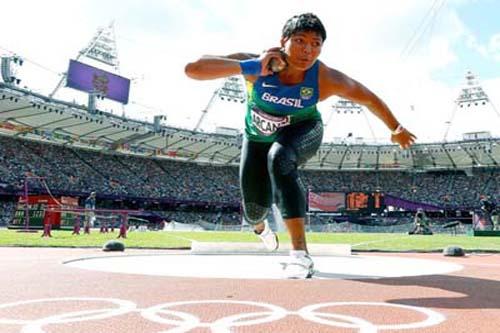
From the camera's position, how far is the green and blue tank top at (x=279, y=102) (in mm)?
4684

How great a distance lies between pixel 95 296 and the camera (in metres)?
3.31

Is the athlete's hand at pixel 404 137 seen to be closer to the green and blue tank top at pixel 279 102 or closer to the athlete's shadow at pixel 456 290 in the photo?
the green and blue tank top at pixel 279 102

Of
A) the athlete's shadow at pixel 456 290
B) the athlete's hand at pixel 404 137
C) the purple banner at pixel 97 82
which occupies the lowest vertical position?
the athlete's shadow at pixel 456 290

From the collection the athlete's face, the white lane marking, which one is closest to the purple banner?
the athlete's face

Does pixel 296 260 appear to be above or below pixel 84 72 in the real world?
below

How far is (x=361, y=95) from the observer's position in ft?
16.2

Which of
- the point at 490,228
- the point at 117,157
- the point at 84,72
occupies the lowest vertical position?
the point at 490,228

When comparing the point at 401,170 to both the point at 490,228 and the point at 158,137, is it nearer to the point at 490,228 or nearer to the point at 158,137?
the point at 490,228

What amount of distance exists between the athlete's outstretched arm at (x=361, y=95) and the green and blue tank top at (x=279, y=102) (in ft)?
0.41

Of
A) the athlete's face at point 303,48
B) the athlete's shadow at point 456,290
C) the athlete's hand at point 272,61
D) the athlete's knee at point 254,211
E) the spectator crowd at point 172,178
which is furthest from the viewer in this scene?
the spectator crowd at point 172,178

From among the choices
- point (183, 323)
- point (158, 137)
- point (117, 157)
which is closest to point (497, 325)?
point (183, 323)

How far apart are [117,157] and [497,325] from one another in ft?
164

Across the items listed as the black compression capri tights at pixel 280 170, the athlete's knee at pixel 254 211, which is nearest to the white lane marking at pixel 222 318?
the black compression capri tights at pixel 280 170

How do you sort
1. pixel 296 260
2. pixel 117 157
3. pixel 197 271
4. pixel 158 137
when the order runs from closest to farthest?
1. pixel 296 260
2. pixel 197 271
3. pixel 158 137
4. pixel 117 157
